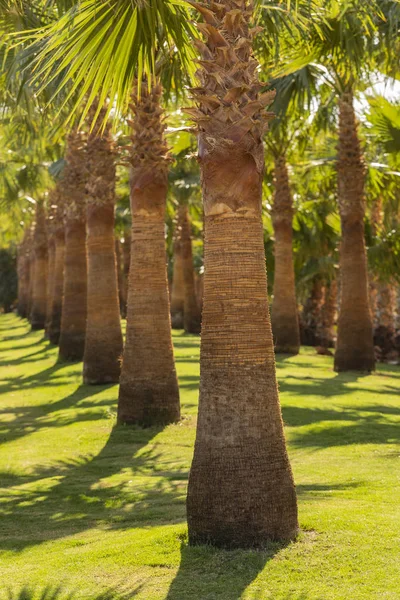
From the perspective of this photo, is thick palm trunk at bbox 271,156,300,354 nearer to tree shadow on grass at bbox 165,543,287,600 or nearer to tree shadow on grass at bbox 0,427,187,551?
tree shadow on grass at bbox 0,427,187,551

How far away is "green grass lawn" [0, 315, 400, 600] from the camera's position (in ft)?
21.8

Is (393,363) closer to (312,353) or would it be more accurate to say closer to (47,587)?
(312,353)

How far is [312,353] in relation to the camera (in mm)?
27547

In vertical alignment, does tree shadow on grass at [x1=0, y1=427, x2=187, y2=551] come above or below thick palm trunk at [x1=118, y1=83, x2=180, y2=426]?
below

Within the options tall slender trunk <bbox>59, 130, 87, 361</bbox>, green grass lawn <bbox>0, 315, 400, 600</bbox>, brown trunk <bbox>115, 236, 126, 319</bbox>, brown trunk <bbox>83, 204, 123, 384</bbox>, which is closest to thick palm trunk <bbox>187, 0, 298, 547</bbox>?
green grass lawn <bbox>0, 315, 400, 600</bbox>

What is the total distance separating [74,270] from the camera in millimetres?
24391

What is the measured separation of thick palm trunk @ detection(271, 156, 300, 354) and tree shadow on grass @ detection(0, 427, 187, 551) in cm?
1318

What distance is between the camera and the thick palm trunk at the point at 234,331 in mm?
7340

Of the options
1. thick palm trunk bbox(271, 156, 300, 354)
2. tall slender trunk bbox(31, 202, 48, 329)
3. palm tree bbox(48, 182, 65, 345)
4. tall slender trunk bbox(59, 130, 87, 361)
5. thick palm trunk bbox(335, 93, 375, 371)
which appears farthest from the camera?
tall slender trunk bbox(31, 202, 48, 329)

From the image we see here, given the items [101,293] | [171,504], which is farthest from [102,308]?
[171,504]

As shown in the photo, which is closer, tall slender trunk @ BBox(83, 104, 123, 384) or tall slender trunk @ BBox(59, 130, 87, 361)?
tall slender trunk @ BBox(83, 104, 123, 384)

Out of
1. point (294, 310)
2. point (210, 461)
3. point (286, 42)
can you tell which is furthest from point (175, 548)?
point (294, 310)

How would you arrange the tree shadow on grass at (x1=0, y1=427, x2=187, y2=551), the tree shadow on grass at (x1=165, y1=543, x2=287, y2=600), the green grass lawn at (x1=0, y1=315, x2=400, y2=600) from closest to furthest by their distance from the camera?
the tree shadow on grass at (x1=165, y1=543, x2=287, y2=600), the green grass lawn at (x1=0, y1=315, x2=400, y2=600), the tree shadow on grass at (x1=0, y1=427, x2=187, y2=551)

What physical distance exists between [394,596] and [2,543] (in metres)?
3.66
